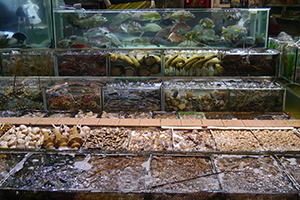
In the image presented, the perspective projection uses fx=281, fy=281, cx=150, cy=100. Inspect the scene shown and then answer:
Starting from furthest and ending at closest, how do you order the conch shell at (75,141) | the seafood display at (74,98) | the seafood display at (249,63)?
the seafood display at (249,63) → the seafood display at (74,98) → the conch shell at (75,141)

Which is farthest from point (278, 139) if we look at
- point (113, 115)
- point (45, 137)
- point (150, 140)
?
point (45, 137)

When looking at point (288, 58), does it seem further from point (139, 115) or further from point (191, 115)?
point (139, 115)

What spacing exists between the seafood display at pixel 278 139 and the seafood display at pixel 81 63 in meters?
2.37

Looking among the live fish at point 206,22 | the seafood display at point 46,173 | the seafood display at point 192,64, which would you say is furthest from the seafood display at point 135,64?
the seafood display at point 46,173

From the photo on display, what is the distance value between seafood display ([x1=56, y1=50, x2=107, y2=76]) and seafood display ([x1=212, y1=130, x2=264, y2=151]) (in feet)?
6.92

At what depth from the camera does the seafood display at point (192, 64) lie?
408 cm

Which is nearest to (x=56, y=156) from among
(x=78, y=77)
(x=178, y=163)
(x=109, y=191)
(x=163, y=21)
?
(x=109, y=191)

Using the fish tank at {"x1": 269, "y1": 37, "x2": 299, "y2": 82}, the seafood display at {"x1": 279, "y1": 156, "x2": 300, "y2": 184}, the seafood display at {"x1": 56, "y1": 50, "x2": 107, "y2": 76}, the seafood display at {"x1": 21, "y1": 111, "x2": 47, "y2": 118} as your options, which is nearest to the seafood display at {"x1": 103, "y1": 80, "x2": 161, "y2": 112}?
the seafood display at {"x1": 56, "y1": 50, "x2": 107, "y2": 76}

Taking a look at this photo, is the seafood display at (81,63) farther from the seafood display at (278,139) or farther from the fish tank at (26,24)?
the seafood display at (278,139)

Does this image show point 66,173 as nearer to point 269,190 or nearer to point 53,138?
point 53,138

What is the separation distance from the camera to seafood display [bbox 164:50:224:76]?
4.08 meters

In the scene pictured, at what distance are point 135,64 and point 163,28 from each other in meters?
0.72

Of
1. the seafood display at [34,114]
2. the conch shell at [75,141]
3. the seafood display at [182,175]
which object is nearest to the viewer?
the seafood display at [182,175]

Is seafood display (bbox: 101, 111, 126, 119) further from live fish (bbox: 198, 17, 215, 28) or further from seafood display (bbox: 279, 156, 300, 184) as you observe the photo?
seafood display (bbox: 279, 156, 300, 184)
